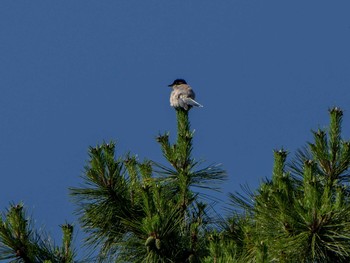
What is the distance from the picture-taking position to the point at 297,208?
20.2 feet

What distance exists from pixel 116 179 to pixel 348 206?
6.13 ft

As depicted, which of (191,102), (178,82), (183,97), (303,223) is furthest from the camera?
(178,82)

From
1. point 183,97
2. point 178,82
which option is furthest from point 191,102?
point 178,82

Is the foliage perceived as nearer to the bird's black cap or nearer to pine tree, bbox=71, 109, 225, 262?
pine tree, bbox=71, 109, 225, 262

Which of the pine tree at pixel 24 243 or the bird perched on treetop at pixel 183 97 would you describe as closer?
the pine tree at pixel 24 243

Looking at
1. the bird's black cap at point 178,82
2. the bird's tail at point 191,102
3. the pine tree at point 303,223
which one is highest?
the bird's black cap at point 178,82

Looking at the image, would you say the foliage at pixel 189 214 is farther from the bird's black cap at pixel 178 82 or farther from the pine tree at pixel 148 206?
the bird's black cap at pixel 178 82

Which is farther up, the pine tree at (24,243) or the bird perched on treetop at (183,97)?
the bird perched on treetop at (183,97)

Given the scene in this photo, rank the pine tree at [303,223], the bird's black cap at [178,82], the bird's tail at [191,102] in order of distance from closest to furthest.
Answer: the pine tree at [303,223] → the bird's tail at [191,102] → the bird's black cap at [178,82]

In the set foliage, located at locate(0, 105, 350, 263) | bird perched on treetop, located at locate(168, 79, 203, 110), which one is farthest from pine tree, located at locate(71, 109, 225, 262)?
bird perched on treetop, located at locate(168, 79, 203, 110)

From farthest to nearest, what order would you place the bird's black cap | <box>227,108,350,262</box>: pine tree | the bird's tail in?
the bird's black cap → the bird's tail → <box>227,108,350,262</box>: pine tree

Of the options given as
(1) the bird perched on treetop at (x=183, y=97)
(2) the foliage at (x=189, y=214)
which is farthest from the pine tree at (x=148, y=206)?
(1) the bird perched on treetop at (x=183, y=97)

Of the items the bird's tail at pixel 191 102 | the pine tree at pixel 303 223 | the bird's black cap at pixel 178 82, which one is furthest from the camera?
the bird's black cap at pixel 178 82

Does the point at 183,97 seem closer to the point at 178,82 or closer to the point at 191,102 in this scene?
the point at 191,102
